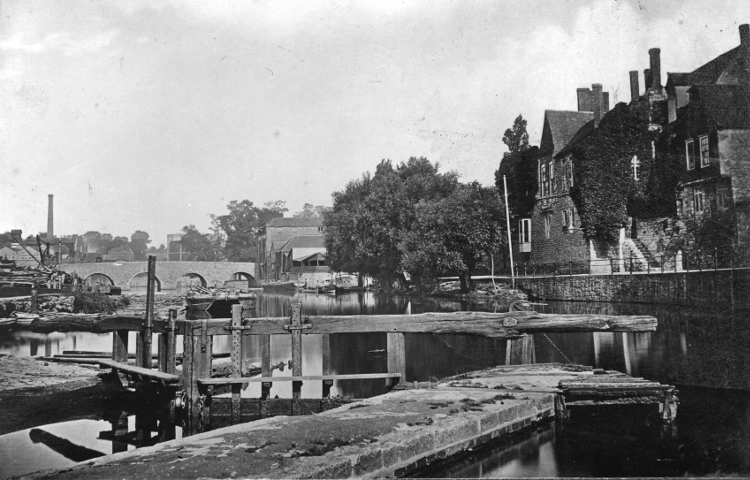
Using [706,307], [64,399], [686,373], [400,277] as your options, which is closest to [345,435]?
[64,399]

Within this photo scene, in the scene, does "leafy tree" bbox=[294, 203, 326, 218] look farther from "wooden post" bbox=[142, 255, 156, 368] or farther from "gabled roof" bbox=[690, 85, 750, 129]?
"wooden post" bbox=[142, 255, 156, 368]

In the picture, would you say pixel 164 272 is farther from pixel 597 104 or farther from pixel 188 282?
pixel 597 104

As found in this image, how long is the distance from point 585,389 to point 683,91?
31383 mm

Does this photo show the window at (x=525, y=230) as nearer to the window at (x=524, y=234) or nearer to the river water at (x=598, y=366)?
the window at (x=524, y=234)

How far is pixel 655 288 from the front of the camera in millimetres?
27109

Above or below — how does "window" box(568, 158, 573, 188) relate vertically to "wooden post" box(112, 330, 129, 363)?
above

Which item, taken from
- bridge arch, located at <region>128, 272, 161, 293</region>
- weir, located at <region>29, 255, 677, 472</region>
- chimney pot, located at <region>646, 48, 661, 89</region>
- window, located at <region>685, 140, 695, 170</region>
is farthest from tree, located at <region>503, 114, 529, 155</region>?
bridge arch, located at <region>128, 272, 161, 293</region>

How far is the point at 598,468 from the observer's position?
8.03 meters

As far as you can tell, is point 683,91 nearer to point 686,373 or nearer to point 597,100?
point 597,100

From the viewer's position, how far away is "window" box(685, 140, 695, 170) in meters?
30.9

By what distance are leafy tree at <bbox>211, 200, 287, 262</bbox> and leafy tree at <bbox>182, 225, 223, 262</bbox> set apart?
→ 1783 millimetres

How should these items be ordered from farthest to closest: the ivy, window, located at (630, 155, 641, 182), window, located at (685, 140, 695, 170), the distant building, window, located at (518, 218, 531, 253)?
the distant building, window, located at (518, 218, 531, 253), window, located at (630, 155, 641, 182), the ivy, window, located at (685, 140, 695, 170)

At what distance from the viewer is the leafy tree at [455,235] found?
39656 millimetres

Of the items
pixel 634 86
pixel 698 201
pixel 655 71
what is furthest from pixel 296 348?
pixel 634 86
